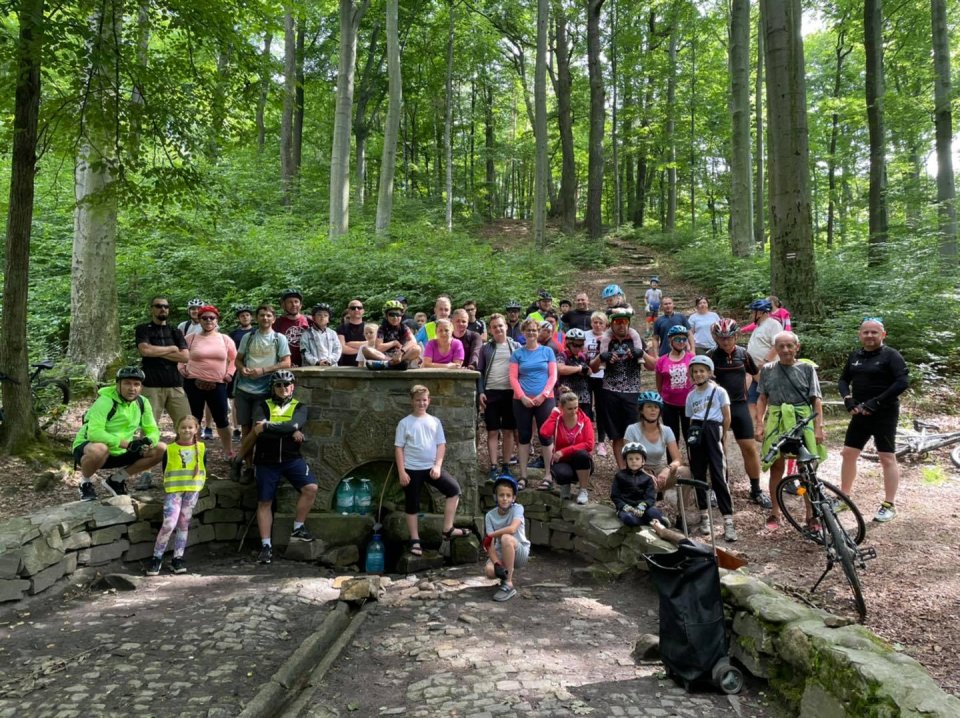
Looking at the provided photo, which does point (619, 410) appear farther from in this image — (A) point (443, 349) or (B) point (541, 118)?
(B) point (541, 118)

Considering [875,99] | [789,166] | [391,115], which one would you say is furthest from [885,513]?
[391,115]

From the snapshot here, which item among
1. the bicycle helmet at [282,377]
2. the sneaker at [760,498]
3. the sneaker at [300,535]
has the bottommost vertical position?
the sneaker at [300,535]

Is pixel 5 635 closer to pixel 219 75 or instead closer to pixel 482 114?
pixel 219 75

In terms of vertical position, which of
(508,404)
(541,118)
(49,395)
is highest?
(541,118)

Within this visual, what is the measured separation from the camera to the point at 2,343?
6656 mm

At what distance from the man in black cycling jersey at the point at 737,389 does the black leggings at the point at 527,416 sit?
6.11 feet

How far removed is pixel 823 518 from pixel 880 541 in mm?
1087

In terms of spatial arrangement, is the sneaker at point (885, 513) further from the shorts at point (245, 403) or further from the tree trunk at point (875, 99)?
the tree trunk at point (875, 99)

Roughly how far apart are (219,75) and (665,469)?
276 inches

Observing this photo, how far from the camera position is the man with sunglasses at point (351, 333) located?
7.97m

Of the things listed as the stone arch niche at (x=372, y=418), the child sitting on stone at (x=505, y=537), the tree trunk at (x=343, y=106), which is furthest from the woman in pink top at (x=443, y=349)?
the tree trunk at (x=343, y=106)

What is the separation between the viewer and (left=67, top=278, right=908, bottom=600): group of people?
5.89 m

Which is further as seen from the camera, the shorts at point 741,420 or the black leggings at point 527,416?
the black leggings at point 527,416

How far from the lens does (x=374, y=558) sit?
691 centimetres
